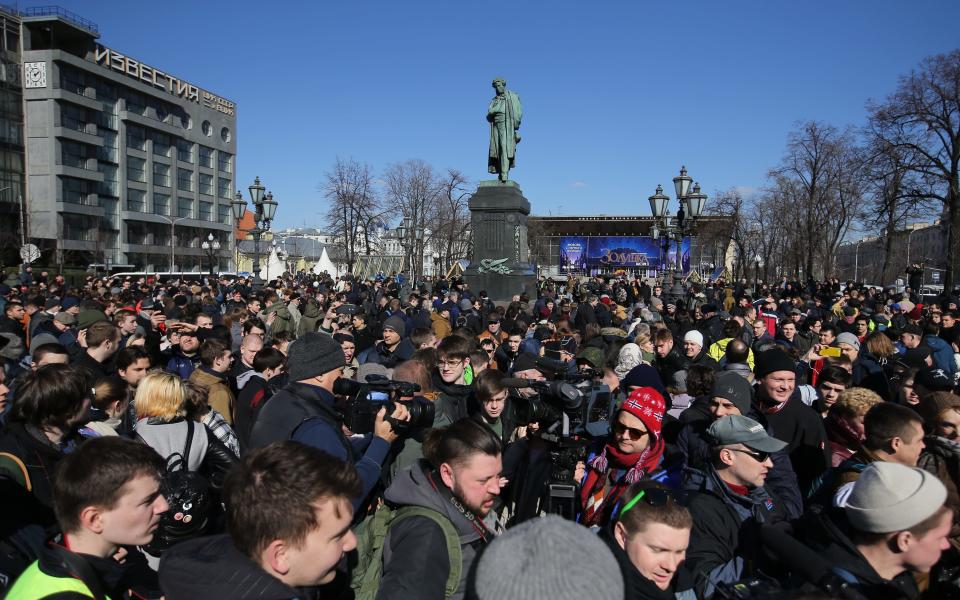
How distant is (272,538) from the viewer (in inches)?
84.9

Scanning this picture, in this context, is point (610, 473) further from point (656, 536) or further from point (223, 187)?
point (223, 187)

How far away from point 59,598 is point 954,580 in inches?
132

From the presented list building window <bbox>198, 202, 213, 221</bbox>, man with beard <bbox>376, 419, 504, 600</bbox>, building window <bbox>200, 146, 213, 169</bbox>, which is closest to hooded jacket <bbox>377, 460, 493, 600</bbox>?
man with beard <bbox>376, 419, 504, 600</bbox>

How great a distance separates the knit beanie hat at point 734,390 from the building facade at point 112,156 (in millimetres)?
55834

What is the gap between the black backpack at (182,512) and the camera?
3289 millimetres

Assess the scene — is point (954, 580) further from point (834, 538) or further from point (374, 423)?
point (374, 423)

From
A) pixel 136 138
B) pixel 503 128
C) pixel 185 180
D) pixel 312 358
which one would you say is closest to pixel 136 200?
pixel 136 138

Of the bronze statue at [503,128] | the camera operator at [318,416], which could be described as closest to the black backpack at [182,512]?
the camera operator at [318,416]

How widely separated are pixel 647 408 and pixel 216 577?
2450 millimetres

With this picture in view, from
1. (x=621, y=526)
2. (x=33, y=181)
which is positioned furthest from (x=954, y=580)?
(x=33, y=181)

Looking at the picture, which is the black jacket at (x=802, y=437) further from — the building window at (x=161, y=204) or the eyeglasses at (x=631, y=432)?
the building window at (x=161, y=204)

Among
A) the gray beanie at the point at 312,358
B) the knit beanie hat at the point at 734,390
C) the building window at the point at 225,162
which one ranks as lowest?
the knit beanie hat at the point at 734,390

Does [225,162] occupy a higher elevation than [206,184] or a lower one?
higher

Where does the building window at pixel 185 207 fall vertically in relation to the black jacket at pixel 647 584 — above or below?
above
